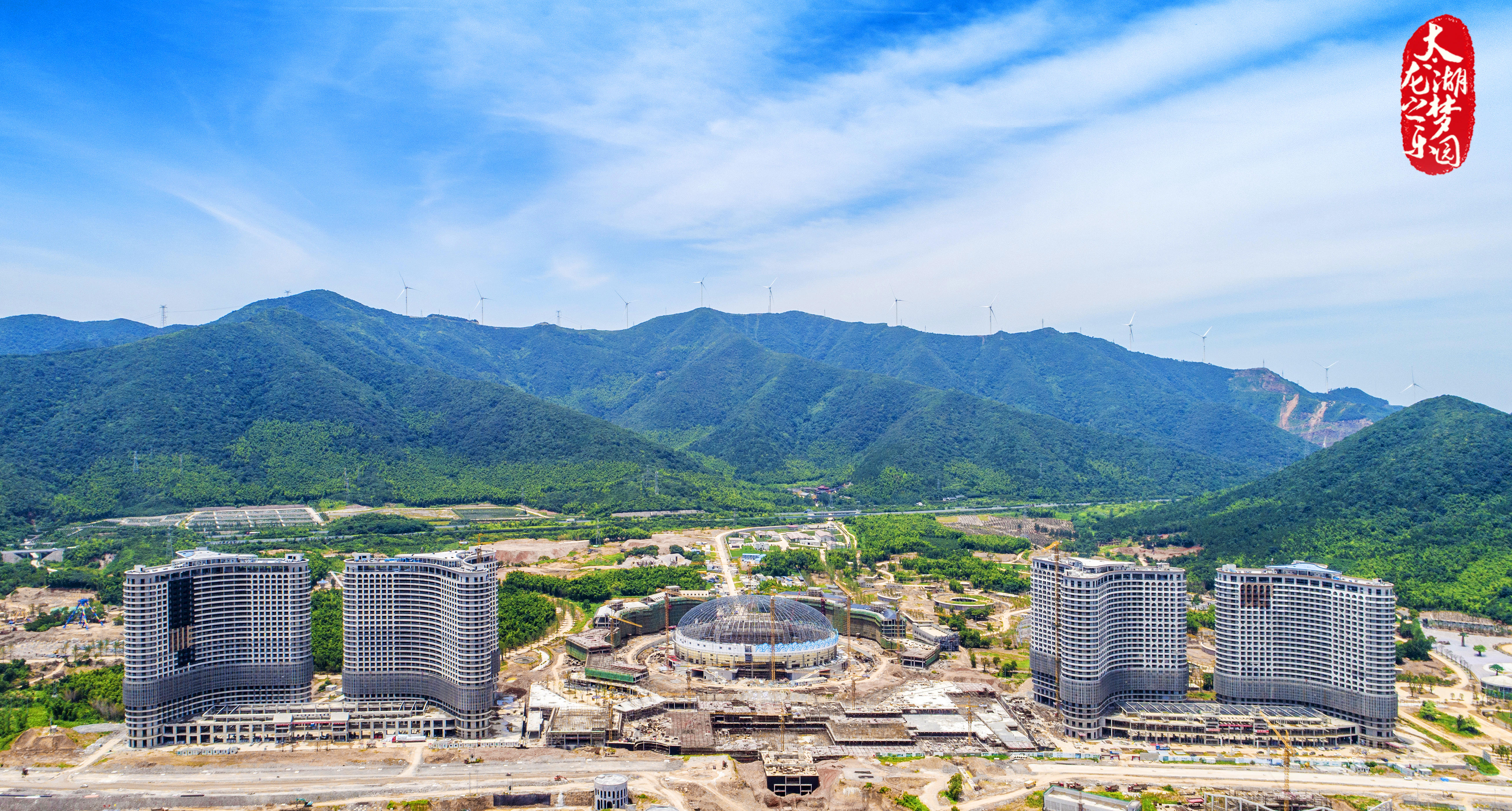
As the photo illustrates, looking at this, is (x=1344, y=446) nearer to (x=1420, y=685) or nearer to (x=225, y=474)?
(x=1420, y=685)

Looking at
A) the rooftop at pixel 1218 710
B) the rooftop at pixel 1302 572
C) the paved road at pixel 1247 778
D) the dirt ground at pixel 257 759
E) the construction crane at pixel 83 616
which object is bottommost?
the paved road at pixel 1247 778

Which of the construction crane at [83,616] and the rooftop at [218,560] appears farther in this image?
the construction crane at [83,616]

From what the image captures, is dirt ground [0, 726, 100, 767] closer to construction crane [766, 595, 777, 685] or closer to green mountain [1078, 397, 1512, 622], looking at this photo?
construction crane [766, 595, 777, 685]

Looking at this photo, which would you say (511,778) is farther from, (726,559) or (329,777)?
(726,559)

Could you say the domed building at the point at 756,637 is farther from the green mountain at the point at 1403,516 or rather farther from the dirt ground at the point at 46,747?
the green mountain at the point at 1403,516

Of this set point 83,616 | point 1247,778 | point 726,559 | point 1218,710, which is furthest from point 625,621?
point 1247,778

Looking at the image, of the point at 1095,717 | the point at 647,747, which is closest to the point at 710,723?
the point at 647,747

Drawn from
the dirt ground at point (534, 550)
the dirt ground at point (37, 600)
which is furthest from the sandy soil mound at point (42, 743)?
the dirt ground at point (534, 550)
